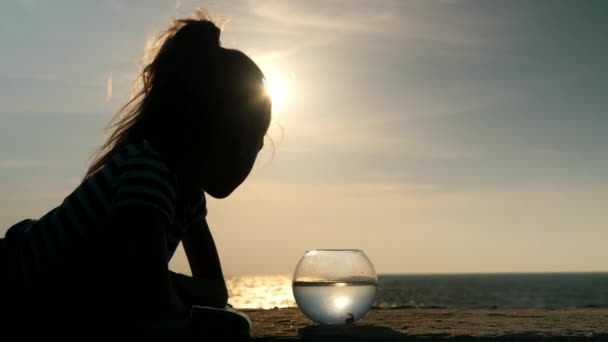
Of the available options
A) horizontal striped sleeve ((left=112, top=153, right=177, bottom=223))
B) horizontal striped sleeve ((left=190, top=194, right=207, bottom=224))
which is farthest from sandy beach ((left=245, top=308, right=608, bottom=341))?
horizontal striped sleeve ((left=112, top=153, right=177, bottom=223))

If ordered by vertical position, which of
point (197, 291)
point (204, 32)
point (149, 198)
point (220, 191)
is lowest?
point (197, 291)

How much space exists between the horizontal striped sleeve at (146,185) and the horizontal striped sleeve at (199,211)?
883 mm

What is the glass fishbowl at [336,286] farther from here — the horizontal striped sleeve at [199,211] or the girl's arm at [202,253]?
the horizontal striped sleeve at [199,211]

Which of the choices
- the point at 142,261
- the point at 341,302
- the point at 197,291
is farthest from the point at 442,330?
the point at 142,261

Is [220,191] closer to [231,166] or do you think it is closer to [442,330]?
[231,166]

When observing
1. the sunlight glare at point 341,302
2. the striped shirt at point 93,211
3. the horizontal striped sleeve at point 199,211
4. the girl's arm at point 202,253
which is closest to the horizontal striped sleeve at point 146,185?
the striped shirt at point 93,211

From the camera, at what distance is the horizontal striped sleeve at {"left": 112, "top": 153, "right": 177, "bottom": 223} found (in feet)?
6.24

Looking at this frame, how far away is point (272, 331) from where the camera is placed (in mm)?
2643

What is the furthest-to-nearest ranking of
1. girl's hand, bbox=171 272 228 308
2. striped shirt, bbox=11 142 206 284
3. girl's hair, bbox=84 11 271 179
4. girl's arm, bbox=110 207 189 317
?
girl's hand, bbox=171 272 228 308, girl's hair, bbox=84 11 271 179, striped shirt, bbox=11 142 206 284, girl's arm, bbox=110 207 189 317

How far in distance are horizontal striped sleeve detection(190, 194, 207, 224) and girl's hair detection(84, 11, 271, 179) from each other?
540 mm

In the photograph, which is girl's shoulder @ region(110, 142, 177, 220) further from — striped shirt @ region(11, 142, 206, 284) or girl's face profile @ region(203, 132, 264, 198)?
girl's face profile @ region(203, 132, 264, 198)

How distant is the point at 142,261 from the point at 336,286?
1.45 meters

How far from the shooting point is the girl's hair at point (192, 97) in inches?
89.4

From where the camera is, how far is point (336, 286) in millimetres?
3143
